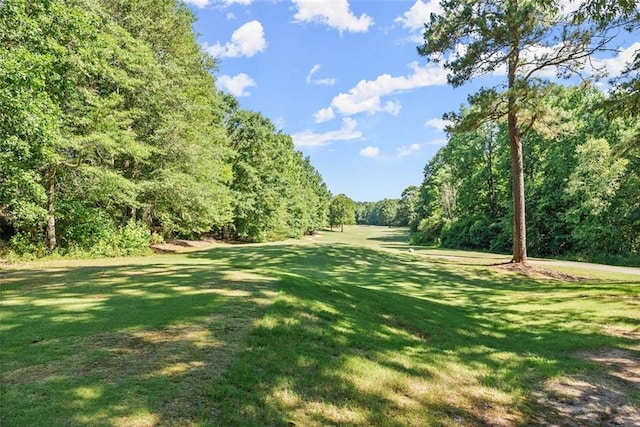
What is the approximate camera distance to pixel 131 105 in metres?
21.5

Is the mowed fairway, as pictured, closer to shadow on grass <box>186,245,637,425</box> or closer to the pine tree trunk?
shadow on grass <box>186,245,637,425</box>

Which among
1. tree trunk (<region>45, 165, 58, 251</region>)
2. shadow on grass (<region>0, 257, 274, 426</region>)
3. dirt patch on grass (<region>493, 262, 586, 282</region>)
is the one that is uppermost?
tree trunk (<region>45, 165, 58, 251</region>)

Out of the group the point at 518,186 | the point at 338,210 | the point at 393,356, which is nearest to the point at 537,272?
the point at 518,186

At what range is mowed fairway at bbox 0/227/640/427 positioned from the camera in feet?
11.3

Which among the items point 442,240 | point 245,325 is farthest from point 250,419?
point 442,240

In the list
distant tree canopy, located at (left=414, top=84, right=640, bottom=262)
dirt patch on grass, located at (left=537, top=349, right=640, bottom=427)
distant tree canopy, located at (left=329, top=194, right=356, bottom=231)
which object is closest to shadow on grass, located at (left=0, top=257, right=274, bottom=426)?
dirt patch on grass, located at (left=537, top=349, right=640, bottom=427)

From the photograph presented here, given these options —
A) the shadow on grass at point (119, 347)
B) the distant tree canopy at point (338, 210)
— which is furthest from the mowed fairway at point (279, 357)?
the distant tree canopy at point (338, 210)

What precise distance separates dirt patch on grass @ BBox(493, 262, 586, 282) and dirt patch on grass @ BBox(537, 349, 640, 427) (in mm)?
11808

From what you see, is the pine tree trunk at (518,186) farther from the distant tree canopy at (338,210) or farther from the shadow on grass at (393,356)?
the distant tree canopy at (338,210)

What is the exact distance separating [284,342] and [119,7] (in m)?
23.7

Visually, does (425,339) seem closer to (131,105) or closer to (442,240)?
(131,105)

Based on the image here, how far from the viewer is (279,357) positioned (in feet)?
15.0

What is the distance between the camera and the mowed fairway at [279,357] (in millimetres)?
3432

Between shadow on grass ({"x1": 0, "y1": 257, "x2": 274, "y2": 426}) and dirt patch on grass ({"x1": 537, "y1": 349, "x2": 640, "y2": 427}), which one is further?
dirt patch on grass ({"x1": 537, "y1": 349, "x2": 640, "y2": 427})
